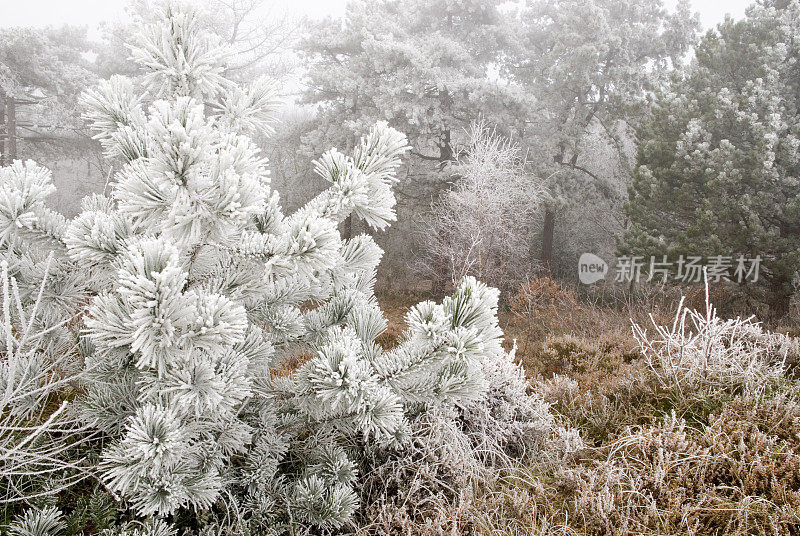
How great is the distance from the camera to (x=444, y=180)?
12617 millimetres

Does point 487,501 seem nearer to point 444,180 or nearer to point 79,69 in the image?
point 444,180

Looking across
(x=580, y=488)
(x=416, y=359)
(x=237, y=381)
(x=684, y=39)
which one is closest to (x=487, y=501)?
(x=580, y=488)

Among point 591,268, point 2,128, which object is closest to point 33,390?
point 591,268

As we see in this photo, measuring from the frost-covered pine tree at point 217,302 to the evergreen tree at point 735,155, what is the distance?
8.13 meters

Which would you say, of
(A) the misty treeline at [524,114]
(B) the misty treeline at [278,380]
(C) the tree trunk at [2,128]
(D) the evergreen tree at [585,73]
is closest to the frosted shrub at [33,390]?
(B) the misty treeline at [278,380]

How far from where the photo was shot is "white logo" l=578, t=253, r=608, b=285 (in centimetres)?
1441

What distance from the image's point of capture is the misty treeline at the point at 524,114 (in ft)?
26.9

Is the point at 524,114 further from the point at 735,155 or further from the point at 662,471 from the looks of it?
the point at 662,471

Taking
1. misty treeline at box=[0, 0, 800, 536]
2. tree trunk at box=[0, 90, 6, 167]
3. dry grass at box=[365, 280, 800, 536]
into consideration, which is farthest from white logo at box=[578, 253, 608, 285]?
tree trunk at box=[0, 90, 6, 167]

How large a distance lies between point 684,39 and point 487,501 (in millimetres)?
13754

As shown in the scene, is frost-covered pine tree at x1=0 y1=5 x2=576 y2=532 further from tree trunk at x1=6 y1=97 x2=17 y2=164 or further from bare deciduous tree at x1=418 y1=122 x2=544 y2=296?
tree trunk at x1=6 y1=97 x2=17 y2=164

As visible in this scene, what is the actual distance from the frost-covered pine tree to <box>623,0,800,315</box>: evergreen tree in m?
8.13

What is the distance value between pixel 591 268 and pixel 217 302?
48.3ft

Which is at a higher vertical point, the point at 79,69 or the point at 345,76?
the point at 345,76
